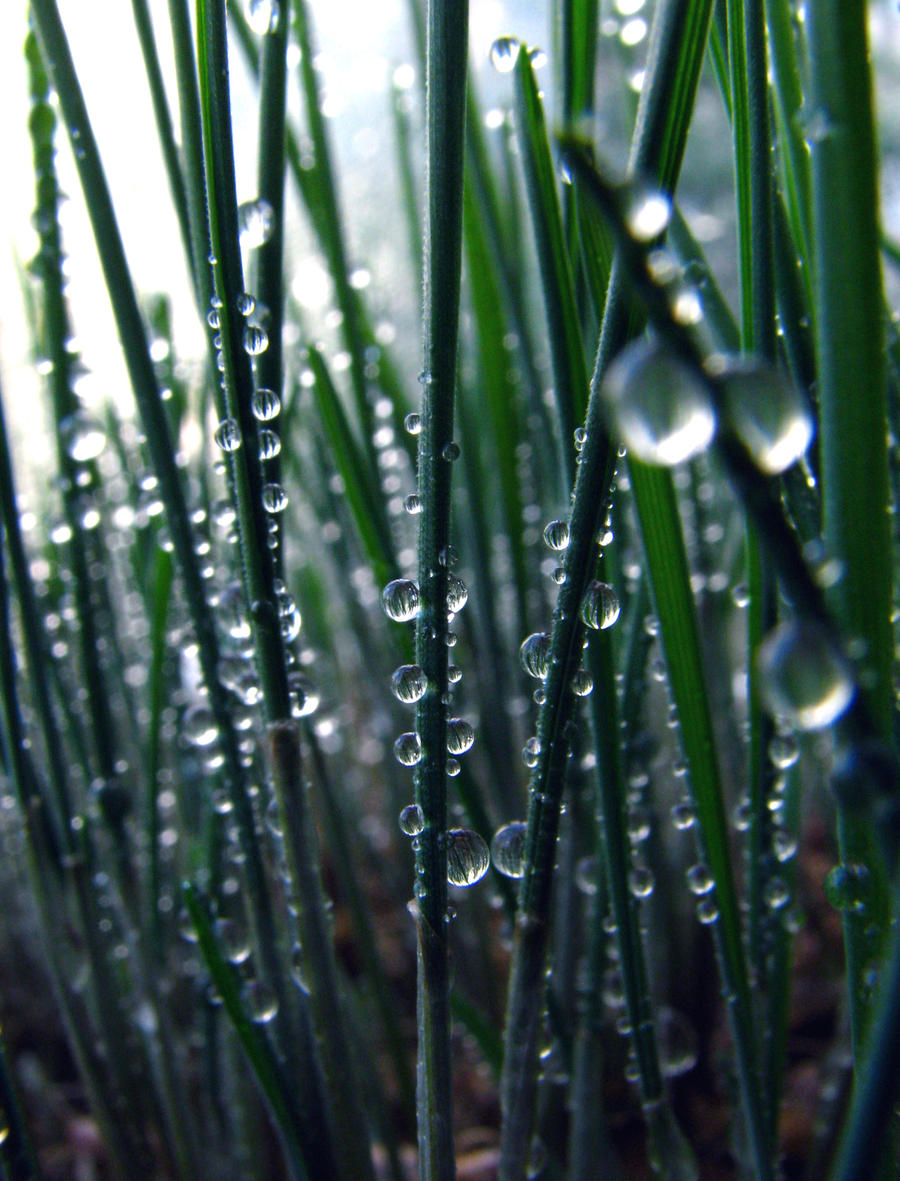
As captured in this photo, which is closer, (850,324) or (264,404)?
(850,324)

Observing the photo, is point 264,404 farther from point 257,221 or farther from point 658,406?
point 658,406

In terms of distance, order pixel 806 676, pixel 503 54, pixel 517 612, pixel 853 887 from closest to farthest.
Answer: pixel 806 676, pixel 853 887, pixel 503 54, pixel 517 612

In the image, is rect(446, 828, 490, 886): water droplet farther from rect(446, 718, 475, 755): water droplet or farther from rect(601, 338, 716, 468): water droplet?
rect(601, 338, 716, 468): water droplet

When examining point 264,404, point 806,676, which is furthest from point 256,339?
point 806,676

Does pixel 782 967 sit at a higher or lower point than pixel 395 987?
higher

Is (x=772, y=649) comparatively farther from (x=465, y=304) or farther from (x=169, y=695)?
(x=465, y=304)

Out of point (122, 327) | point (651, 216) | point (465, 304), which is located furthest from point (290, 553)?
point (651, 216)
